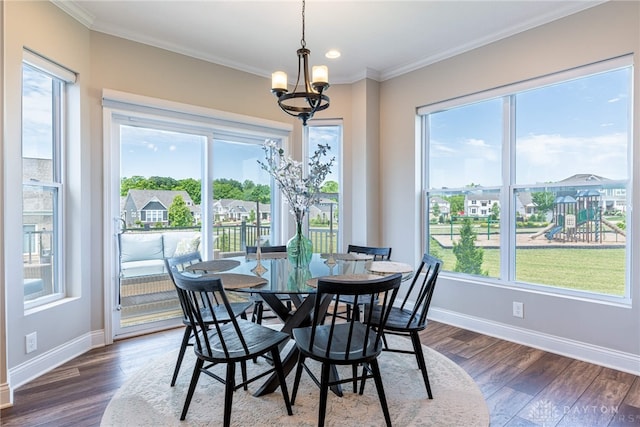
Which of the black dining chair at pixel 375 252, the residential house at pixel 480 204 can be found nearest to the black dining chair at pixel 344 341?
the black dining chair at pixel 375 252

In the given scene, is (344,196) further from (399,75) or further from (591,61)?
(591,61)

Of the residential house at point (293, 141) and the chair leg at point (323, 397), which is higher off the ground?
the residential house at point (293, 141)

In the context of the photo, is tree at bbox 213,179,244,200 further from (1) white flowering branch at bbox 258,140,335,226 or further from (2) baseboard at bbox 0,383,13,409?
(2) baseboard at bbox 0,383,13,409

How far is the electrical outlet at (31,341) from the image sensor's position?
2.53 meters

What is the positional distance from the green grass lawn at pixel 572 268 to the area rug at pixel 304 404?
130cm

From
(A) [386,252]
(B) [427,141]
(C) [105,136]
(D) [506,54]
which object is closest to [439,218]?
(B) [427,141]

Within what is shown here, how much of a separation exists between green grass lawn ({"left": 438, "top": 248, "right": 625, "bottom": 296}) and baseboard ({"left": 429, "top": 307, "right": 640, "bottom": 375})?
17.9 inches

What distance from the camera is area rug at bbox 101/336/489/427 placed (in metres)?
2.01

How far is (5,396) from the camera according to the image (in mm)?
2160

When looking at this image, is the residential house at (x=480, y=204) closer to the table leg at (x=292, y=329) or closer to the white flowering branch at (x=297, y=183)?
the white flowering branch at (x=297, y=183)

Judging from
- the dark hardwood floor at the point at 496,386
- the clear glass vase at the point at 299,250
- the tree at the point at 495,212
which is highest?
the tree at the point at 495,212

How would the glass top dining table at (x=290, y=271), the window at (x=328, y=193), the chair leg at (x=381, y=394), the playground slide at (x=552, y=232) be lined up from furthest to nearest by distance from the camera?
1. the window at (x=328, y=193)
2. the playground slide at (x=552, y=232)
3. the glass top dining table at (x=290, y=271)
4. the chair leg at (x=381, y=394)

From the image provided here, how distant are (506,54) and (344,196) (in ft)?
7.18

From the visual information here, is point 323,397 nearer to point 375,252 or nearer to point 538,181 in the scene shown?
point 375,252
